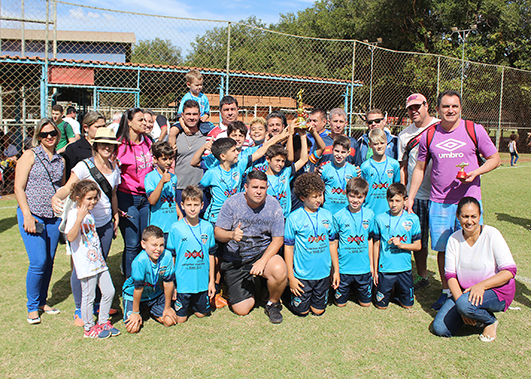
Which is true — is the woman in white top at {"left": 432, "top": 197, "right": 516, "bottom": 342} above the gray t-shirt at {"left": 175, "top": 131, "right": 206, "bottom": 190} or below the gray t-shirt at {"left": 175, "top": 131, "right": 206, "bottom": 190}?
below

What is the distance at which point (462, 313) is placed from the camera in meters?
3.42

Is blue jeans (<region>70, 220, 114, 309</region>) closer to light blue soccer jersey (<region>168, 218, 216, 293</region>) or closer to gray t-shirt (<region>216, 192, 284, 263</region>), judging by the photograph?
light blue soccer jersey (<region>168, 218, 216, 293</region>)

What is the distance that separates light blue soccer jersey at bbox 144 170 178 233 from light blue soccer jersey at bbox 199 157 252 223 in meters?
0.33

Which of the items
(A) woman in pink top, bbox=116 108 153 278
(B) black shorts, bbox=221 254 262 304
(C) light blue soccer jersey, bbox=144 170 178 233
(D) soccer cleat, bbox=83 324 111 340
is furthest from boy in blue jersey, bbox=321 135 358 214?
(D) soccer cleat, bbox=83 324 111 340

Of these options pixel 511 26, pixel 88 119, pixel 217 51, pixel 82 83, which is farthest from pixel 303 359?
pixel 511 26

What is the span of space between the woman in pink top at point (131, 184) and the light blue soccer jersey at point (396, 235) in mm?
2466

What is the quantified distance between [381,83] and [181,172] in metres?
11.2

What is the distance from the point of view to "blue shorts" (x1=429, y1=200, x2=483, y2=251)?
3990 millimetres

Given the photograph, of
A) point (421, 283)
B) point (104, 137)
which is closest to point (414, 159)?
point (421, 283)

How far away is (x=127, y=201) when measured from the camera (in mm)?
4152

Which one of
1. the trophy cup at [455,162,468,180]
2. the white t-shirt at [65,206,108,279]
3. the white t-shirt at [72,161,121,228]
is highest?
the trophy cup at [455,162,468,180]

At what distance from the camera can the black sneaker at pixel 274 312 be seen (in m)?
3.79

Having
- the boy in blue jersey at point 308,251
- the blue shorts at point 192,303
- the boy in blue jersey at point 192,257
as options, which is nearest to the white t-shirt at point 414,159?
the boy in blue jersey at point 308,251

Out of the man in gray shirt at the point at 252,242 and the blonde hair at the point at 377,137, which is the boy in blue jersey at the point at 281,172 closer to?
the man in gray shirt at the point at 252,242
